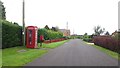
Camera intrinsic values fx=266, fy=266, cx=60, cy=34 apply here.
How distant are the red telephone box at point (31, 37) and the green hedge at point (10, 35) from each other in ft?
3.22

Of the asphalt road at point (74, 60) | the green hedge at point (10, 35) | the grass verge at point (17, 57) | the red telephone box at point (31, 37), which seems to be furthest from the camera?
the red telephone box at point (31, 37)

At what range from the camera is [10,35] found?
91.0ft

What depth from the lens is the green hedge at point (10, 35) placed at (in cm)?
2582

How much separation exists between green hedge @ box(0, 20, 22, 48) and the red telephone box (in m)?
0.98

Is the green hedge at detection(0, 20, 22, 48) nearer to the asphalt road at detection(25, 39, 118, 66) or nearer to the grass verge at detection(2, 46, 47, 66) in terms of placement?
the grass verge at detection(2, 46, 47, 66)

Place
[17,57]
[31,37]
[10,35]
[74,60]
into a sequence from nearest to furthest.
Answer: [74,60]
[17,57]
[10,35]
[31,37]

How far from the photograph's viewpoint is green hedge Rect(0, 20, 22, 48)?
2582 centimetres

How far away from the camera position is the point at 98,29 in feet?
417

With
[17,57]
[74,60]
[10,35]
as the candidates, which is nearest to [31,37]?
[10,35]

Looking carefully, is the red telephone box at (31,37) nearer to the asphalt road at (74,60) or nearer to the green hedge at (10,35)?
the green hedge at (10,35)

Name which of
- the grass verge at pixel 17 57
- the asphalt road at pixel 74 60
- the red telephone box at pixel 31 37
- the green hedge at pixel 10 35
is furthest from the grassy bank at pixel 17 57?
the red telephone box at pixel 31 37

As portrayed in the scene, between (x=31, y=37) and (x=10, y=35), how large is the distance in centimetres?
488

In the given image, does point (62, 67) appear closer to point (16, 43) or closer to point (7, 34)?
point (7, 34)

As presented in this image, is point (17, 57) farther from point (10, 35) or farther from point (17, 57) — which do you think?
point (10, 35)
